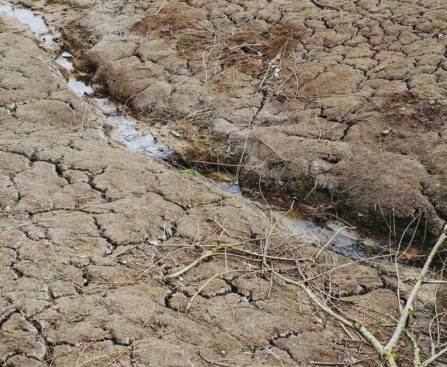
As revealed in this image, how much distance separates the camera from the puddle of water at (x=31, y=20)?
6684mm

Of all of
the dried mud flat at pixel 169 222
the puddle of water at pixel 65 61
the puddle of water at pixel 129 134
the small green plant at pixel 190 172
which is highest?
the dried mud flat at pixel 169 222

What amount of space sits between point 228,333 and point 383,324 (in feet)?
2.69

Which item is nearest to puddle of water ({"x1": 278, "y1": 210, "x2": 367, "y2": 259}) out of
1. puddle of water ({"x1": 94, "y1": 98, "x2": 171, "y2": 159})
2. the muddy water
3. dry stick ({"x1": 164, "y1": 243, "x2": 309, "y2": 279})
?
the muddy water

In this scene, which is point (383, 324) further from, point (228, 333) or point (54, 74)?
point (54, 74)

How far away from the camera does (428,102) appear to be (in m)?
4.55

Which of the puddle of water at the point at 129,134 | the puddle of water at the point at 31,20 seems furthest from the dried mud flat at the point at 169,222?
the puddle of water at the point at 31,20

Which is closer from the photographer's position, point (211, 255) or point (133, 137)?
point (211, 255)

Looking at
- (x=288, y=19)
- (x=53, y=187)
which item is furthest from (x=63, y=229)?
(x=288, y=19)

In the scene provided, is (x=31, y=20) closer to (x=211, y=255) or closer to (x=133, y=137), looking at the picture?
(x=133, y=137)

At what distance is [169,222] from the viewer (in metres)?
3.52

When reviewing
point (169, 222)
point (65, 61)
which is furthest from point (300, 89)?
point (65, 61)

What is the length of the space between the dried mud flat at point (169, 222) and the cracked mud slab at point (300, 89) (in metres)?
0.02

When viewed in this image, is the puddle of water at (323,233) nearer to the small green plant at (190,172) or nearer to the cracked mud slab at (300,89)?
the cracked mud slab at (300,89)

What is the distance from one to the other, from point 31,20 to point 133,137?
290 cm
